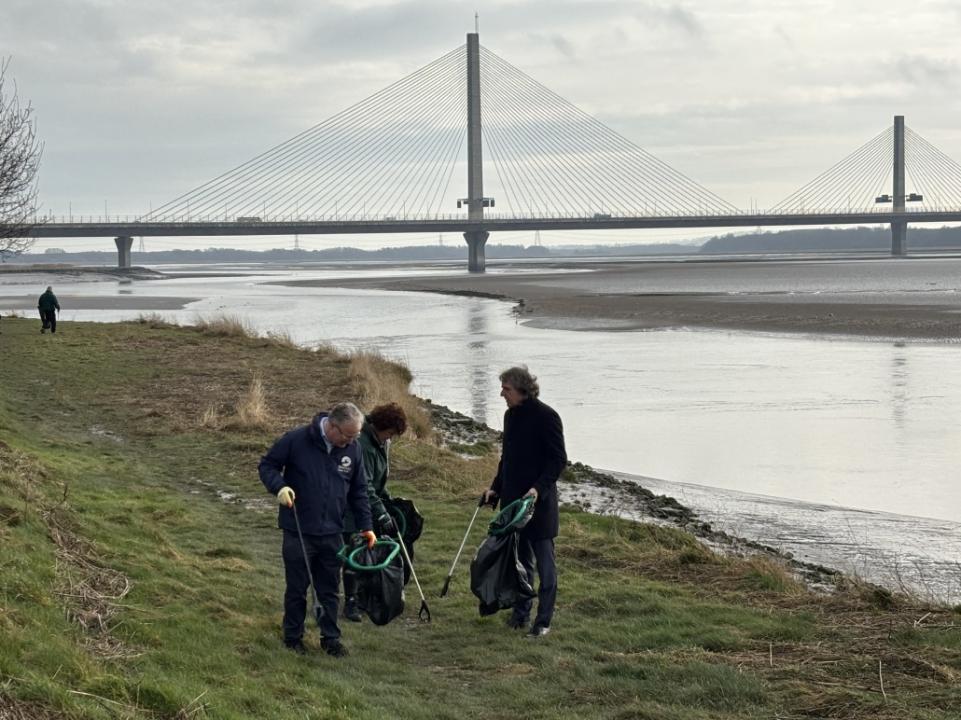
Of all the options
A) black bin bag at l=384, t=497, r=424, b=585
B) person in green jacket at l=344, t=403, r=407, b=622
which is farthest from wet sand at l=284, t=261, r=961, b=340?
person in green jacket at l=344, t=403, r=407, b=622

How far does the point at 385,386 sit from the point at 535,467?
1367 centimetres

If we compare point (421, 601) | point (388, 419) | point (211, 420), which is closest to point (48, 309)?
point (211, 420)

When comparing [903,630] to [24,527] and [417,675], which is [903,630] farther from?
[24,527]

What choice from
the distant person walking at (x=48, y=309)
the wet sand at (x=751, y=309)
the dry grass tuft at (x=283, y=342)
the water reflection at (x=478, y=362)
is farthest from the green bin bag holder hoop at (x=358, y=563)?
the wet sand at (x=751, y=309)

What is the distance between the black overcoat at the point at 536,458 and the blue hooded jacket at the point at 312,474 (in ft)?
4.03

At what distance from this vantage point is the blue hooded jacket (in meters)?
7.11

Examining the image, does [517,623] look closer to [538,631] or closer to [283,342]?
[538,631]

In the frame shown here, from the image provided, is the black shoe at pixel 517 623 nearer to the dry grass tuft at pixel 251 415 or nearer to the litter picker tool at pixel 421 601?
the litter picker tool at pixel 421 601

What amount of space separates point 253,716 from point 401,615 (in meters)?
2.61

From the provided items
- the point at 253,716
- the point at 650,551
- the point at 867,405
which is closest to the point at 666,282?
the point at 867,405

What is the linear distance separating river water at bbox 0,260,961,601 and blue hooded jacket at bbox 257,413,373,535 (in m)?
5.15

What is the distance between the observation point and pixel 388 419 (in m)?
7.90

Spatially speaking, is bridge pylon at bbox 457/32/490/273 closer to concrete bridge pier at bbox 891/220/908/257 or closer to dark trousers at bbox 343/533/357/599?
concrete bridge pier at bbox 891/220/908/257

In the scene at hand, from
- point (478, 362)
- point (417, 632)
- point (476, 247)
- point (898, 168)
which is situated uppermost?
point (898, 168)
